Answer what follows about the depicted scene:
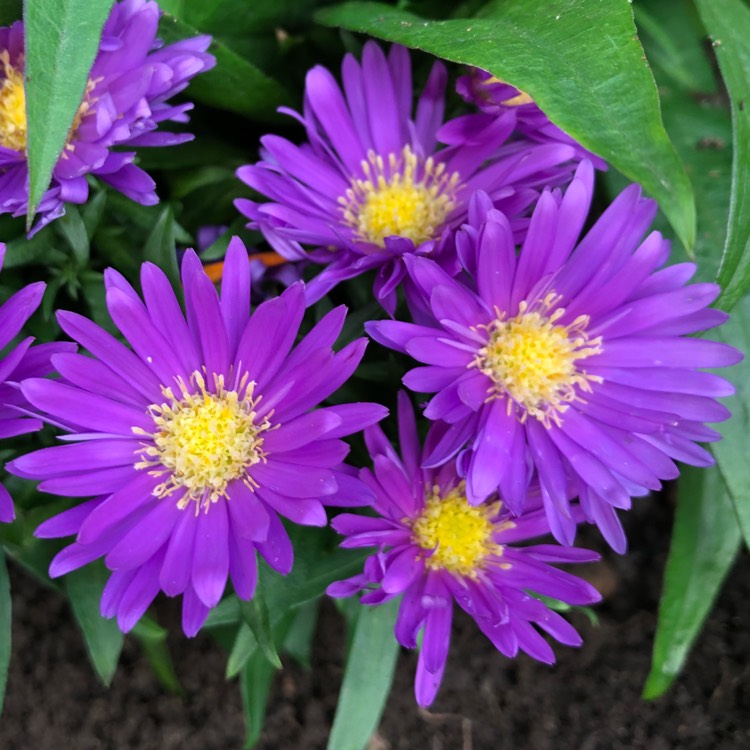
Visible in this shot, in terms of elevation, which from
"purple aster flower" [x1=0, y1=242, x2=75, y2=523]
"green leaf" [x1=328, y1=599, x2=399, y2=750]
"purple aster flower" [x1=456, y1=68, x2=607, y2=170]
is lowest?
"green leaf" [x1=328, y1=599, x2=399, y2=750]

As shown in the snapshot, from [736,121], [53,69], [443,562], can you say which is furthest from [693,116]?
[53,69]

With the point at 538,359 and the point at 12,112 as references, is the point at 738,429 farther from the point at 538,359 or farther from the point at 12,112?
the point at 12,112

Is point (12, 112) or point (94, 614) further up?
point (12, 112)

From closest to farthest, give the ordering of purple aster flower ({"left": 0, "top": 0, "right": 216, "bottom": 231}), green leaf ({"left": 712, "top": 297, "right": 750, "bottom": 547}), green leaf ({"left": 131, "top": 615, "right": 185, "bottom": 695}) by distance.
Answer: purple aster flower ({"left": 0, "top": 0, "right": 216, "bottom": 231})
green leaf ({"left": 712, "top": 297, "right": 750, "bottom": 547})
green leaf ({"left": 131, "top": 615, "right": 185, "bottom": 695})

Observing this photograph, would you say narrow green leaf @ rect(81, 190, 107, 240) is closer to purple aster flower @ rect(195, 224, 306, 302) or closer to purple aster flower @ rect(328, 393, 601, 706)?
purple aster flower @ rect(195, 224, 306, 302)

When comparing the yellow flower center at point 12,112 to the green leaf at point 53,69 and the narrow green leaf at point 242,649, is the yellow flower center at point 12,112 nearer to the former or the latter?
the green leaf at point 53,69

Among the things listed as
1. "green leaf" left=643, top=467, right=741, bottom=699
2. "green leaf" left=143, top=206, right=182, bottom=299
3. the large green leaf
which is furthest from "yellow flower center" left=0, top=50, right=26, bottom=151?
"green leaf" left=643, top=467, right=741, bottom=699
